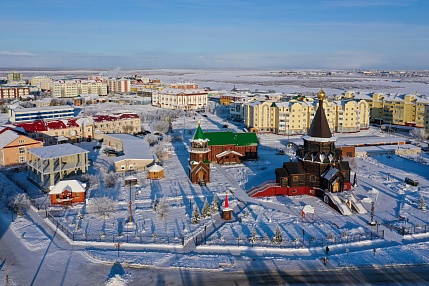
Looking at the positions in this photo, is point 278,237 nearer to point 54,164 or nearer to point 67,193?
point 67,193

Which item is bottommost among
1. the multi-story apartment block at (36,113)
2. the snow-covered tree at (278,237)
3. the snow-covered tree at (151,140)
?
the snow-covered tree at (278,237)

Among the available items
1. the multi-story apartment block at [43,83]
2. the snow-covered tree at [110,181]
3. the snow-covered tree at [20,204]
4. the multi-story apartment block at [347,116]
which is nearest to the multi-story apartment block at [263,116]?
the multi-story apartment block at [347,116]

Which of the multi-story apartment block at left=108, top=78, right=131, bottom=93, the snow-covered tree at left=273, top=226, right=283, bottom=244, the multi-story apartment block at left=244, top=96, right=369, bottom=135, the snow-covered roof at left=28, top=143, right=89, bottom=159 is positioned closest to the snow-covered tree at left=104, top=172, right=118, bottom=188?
the snow-covered roof at left=28, top=143, right=89, bottom=159

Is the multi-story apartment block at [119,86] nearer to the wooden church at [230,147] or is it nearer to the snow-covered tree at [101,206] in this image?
the wooden church at [230,147]

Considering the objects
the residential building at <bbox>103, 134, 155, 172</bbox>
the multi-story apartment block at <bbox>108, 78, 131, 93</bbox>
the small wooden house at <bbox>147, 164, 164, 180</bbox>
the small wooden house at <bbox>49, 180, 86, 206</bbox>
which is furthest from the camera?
the multi-story apartment block at <bbox>108, 78, 131, 93</bbox>

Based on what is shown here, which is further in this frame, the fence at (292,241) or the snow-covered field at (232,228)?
the fence at (292,241)

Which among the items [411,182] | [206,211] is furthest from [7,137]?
[411,182]

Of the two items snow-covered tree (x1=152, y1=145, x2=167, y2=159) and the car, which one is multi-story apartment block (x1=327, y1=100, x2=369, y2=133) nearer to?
the car
